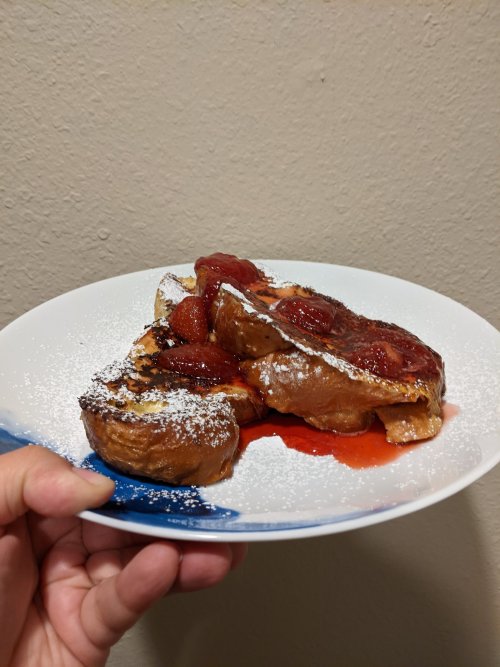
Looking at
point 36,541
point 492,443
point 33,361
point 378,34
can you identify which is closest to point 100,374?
point 33,361

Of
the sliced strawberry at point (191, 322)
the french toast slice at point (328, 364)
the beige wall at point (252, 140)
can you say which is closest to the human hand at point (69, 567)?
the french toast slice at point (328, 364)

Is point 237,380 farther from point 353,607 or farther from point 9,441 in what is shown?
point 353,607

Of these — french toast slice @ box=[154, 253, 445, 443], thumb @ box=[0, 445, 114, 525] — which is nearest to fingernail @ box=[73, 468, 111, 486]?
thumb @ box=[0, 445, 114, 525]

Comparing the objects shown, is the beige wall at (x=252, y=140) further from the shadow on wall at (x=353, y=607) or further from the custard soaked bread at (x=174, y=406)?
the custard soaked bread at (x=174, y=406)

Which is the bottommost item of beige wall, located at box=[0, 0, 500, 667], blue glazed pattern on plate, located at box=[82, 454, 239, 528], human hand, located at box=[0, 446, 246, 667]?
human hand, located at box=[0, 446, 246, 667]

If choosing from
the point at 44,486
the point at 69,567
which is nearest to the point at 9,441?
the point at 44,486

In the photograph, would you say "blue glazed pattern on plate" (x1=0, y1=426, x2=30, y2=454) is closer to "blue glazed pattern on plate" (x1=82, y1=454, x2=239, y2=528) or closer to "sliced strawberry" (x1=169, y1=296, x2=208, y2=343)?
"blue glazed pattern on plate" (x1=82, y1=454, x2=239, y2=528)
